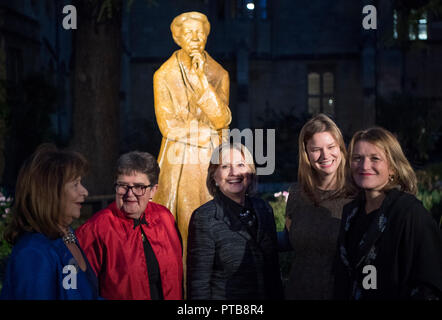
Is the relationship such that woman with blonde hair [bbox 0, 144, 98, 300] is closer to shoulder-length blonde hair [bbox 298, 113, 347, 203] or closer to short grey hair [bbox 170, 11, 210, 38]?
shoulder-length blonde hair [bbox 298, 113, 347, 203]

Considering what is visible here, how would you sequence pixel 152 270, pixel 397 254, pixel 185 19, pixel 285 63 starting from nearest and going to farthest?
pixel 397 254
pixel 152 270
pixel 185 19
pixel 285 63

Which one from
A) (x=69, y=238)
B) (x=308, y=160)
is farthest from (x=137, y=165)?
(x=308, y=160)

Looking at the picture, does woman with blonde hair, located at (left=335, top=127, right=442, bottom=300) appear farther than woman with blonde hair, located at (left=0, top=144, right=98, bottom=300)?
Yes

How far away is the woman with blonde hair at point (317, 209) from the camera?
2.98 m

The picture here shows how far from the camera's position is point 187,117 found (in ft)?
13.6

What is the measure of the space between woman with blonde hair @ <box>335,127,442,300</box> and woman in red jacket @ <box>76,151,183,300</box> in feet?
3.03

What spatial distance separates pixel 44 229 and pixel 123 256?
26.4 inches

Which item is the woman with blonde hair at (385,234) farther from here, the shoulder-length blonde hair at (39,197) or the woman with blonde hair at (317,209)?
the shoulder-length blonde hair at (39,197)

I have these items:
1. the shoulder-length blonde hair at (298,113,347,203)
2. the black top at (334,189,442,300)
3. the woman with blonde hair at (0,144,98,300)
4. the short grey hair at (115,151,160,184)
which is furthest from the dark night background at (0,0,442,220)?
the woman with blonde hair at (0,144,98,300)

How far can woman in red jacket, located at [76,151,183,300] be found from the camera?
2760 millimetres

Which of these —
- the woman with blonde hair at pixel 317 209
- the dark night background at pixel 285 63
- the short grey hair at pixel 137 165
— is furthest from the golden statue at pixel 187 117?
the dark night background at pixel 285 63

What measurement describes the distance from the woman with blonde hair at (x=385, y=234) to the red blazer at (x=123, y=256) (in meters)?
0.89

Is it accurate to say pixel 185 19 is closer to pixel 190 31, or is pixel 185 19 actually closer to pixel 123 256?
pixel 190 31
